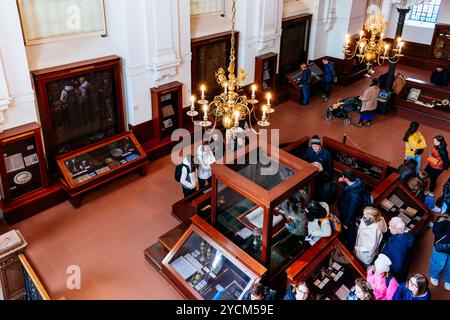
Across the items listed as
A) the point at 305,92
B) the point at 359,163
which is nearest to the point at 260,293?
the point at 359,163

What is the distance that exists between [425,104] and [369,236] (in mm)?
7574

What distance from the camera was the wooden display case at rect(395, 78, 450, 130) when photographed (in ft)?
39.7

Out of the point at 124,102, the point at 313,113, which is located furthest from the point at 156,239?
the point at 313,113

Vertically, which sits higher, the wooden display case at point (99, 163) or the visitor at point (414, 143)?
the visitor at point (414, 143)

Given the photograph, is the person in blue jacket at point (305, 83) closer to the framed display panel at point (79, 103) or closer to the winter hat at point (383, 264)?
the framed display panel at point (79, 103)

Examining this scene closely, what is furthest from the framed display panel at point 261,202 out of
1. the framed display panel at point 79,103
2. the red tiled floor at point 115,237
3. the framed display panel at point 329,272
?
the framed display panel at point 79,103

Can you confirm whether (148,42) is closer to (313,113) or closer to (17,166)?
(17,166)

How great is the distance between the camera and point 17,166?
25.8 ft

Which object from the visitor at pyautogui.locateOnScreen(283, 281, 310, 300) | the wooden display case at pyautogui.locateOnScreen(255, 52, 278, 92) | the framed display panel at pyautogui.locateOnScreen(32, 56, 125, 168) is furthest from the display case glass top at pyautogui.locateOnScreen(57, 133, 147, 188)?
→ the visitor at pyautogui.locateOnScreen(283, 281, 310, 300)

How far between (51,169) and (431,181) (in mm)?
7853

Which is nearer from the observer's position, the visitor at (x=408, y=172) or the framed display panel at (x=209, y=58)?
the visitor at (x=408, y=172)

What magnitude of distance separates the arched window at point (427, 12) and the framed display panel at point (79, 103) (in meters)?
13.2

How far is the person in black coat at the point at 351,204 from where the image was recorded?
713cm

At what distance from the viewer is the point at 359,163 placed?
361 inches
